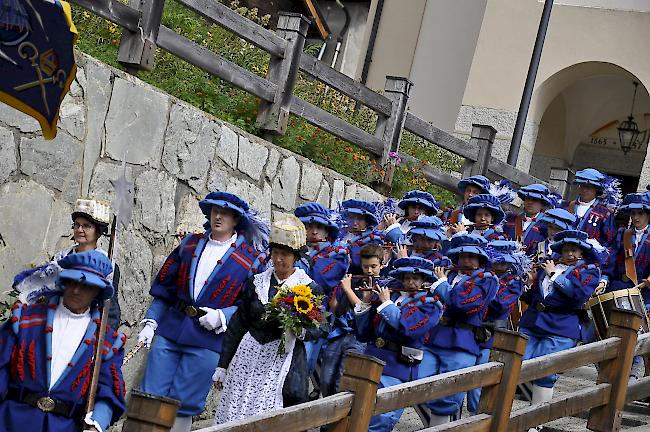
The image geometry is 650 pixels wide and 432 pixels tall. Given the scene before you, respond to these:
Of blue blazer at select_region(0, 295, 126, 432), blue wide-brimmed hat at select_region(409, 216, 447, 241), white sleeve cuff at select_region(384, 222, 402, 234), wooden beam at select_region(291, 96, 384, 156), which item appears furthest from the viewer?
wooden beam at select_region(291, 96, 384, 156)

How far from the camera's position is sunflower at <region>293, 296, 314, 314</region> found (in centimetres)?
788

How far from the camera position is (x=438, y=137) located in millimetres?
15383

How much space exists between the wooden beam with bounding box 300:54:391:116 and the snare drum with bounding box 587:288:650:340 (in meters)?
3.52

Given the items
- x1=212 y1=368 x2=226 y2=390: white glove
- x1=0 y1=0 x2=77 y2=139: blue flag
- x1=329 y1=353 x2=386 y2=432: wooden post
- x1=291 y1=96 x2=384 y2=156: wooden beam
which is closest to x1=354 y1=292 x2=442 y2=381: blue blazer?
x1=212 y1=368 x2=226 y2=390: white glove

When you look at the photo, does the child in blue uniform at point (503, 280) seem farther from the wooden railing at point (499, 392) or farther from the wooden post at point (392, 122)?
the wooden post at point (392, 122)

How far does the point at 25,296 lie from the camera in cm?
630

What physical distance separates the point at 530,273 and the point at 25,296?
5459mm

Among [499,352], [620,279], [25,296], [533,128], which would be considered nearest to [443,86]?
[533,128]

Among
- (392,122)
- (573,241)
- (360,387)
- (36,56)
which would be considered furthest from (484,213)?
(36,56)

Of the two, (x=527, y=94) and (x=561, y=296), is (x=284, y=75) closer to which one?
(x=561, y=296)

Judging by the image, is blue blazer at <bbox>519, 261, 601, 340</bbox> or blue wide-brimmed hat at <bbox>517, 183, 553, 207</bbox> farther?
blue wide-brimmed hat at <bbox>517, 183, 553, 207</bbox>

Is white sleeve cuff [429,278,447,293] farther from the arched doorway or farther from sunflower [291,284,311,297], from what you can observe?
the arched doorway

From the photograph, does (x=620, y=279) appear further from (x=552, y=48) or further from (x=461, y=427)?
(x=552, y=48)

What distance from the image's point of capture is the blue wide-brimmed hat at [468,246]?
32.1 feet
